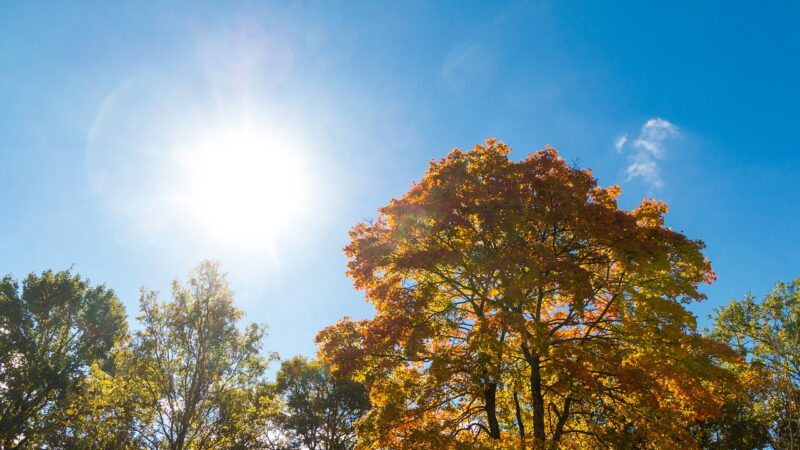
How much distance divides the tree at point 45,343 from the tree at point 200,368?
45.4 ft

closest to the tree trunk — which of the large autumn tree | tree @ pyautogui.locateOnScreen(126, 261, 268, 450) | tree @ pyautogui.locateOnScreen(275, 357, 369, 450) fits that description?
the large autumn tree

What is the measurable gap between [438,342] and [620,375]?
516 centimetres

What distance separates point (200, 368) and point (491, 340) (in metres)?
11.5

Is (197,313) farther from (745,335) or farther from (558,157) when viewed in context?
(745,335)

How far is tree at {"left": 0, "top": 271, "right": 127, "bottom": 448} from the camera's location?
84.6 ft

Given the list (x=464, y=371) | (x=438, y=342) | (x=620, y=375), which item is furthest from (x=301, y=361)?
(x=620, y=375)

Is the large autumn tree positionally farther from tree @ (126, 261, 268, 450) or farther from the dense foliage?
tree @ (126, 261, 268, 450)

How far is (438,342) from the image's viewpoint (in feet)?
43.7

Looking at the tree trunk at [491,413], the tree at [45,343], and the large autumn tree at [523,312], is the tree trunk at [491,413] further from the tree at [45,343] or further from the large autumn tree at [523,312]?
the tree at [45,343]

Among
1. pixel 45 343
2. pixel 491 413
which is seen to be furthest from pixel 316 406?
pixel 491 413

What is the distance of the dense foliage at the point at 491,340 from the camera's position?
10414mm

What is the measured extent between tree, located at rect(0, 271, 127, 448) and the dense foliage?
1434 cm

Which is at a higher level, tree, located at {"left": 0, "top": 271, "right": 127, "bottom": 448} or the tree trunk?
tree, located at {"left": 0, "top": 271, "right": 127, "bottom": 448}

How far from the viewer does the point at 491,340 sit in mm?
10391
